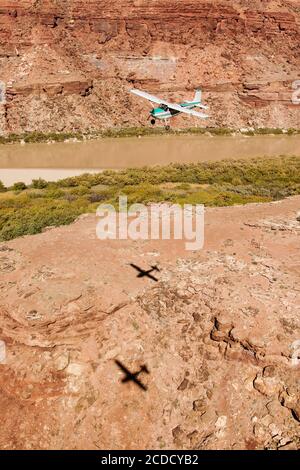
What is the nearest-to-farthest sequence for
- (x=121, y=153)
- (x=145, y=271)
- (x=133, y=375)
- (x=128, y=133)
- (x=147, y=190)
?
(x=133, y=375)
(x=145, y=271)
(x=147, y=190)
(x=121, y=153)
(x=128, y=133)

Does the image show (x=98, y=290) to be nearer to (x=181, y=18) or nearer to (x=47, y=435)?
(x=47, y=435)

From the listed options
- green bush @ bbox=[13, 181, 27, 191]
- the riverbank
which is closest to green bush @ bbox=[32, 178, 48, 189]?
green bush @ bbox=[13, 181, 27, 191]

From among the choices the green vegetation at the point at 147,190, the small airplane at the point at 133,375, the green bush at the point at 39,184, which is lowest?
the green bush at the point at 39,184

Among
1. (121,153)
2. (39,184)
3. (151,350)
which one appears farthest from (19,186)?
(151,350)

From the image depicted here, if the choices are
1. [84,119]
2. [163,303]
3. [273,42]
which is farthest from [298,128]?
[163,303]

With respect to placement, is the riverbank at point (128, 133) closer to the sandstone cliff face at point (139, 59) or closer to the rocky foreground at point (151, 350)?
the sandstone cliff face at point (139, 59)

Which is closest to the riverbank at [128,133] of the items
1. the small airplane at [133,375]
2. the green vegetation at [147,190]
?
the green vegetation at [147,190]

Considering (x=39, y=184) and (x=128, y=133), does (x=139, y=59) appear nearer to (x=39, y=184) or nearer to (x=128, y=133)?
(x=128, y=133)
